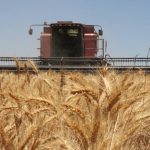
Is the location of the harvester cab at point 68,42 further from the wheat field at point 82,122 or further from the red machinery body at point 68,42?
the wheat field at point 82,122

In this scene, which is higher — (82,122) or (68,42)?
(68,42)

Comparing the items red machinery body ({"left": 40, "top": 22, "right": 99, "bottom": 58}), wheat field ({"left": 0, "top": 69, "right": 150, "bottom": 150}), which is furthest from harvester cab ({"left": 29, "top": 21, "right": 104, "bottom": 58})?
wheat field ({"left": 0, "top": 69, "right": 150, "bottom": 150})

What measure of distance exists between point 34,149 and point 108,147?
0.25m

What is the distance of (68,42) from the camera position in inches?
450

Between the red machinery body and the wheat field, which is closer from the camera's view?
the wheat field

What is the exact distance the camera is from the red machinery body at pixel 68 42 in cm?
1139

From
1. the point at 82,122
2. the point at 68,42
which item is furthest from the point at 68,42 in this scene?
the point at 82,122

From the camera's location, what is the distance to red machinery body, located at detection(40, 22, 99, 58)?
448 inches

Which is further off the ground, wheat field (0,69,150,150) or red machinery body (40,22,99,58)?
red machinery body (40,22,99,58)

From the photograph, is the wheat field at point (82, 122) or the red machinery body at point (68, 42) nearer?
the wheat field at point (82, 122)

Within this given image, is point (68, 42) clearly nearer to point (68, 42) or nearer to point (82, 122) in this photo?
point (68, 42)

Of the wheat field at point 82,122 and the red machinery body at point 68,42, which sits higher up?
the red machinery body at point 68,42

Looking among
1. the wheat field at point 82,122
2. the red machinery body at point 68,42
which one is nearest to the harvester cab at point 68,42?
the red machinery body at point 68,42

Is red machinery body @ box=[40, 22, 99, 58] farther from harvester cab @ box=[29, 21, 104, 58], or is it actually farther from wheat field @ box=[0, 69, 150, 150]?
wheat field @ box=[0, 69, 150, 150]
